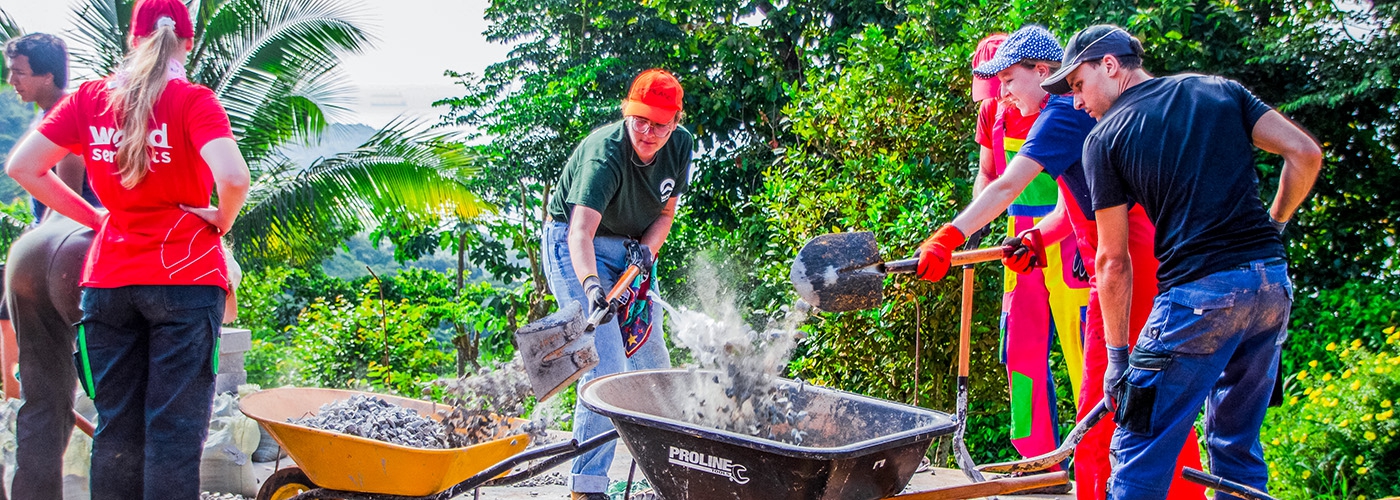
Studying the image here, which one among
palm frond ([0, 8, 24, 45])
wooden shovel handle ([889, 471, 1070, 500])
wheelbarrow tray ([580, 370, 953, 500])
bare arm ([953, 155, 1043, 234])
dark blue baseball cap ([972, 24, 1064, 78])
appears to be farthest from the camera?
palm frond ([0, 8, 24, 45])

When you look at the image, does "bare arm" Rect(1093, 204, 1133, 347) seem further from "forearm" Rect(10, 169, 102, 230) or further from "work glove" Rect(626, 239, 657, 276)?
"forearm" Rect(10, 169, 102, 230)

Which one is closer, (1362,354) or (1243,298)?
(1243,298)

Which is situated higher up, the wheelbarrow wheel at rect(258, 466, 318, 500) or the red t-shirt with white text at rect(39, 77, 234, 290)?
the red t-shirt with white text at rect(39, 77, 234, 290)

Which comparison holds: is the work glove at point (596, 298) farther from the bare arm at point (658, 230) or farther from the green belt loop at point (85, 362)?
the green belt loop at point (85, 362)

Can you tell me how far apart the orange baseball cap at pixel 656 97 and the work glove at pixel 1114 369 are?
1623mm

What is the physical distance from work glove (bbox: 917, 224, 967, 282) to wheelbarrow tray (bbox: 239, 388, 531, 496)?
4.36 feet

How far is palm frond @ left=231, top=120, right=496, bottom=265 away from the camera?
8781 millimetres

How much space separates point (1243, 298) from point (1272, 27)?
3.52m

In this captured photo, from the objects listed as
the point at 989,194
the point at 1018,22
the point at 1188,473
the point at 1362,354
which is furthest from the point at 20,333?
the point at 1362,354

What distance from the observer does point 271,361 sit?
1005 centimetres

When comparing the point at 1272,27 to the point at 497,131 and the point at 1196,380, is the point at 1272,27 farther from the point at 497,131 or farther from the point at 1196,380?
the point at 497,131

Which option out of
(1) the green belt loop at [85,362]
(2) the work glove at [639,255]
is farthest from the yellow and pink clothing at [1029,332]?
(1) the green belt loop at [85,362]

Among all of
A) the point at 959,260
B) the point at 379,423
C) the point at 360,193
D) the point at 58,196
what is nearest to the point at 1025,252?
the point at 959,260

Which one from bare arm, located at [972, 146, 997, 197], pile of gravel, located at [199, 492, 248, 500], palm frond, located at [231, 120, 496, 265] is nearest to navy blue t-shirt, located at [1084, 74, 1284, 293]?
bare arm, located at [972, 146, 997, 197]
